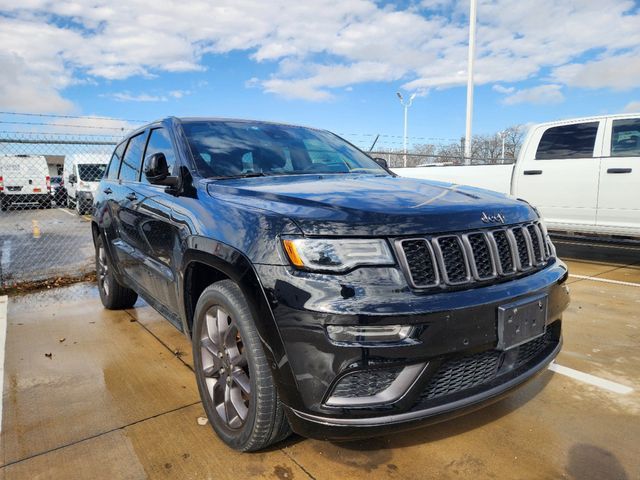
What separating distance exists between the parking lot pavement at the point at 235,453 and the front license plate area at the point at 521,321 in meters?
0.64

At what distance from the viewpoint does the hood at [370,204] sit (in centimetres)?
196

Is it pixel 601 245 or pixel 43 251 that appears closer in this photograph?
pixel 601 245

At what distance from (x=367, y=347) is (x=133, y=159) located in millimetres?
3149

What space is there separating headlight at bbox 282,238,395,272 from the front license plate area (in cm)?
57

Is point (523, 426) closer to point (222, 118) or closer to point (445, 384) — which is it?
point (445, 384)

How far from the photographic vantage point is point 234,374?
233 centimetres

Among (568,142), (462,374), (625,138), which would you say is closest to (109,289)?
(462,374)

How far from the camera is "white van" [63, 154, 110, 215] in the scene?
16625mm

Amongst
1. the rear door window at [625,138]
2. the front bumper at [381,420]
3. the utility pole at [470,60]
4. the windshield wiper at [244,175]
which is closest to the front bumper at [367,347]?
the front bumper at [381,420]

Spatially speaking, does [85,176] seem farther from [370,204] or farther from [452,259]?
[452,259]

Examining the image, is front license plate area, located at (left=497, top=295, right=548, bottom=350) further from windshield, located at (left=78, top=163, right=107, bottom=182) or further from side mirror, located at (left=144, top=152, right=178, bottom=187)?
windshield, located at (left=78, top=163, right=107, bottom=182)

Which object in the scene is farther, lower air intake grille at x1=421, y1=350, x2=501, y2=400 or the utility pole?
the utility pole

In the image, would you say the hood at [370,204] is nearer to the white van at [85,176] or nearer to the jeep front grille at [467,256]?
the jeep front grille at [467,256]

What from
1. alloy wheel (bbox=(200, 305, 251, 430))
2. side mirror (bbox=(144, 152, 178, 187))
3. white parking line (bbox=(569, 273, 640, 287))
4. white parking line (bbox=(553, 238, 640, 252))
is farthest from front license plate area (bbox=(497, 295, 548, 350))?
white parking line (bbox=(553, 238, 640, 252))
